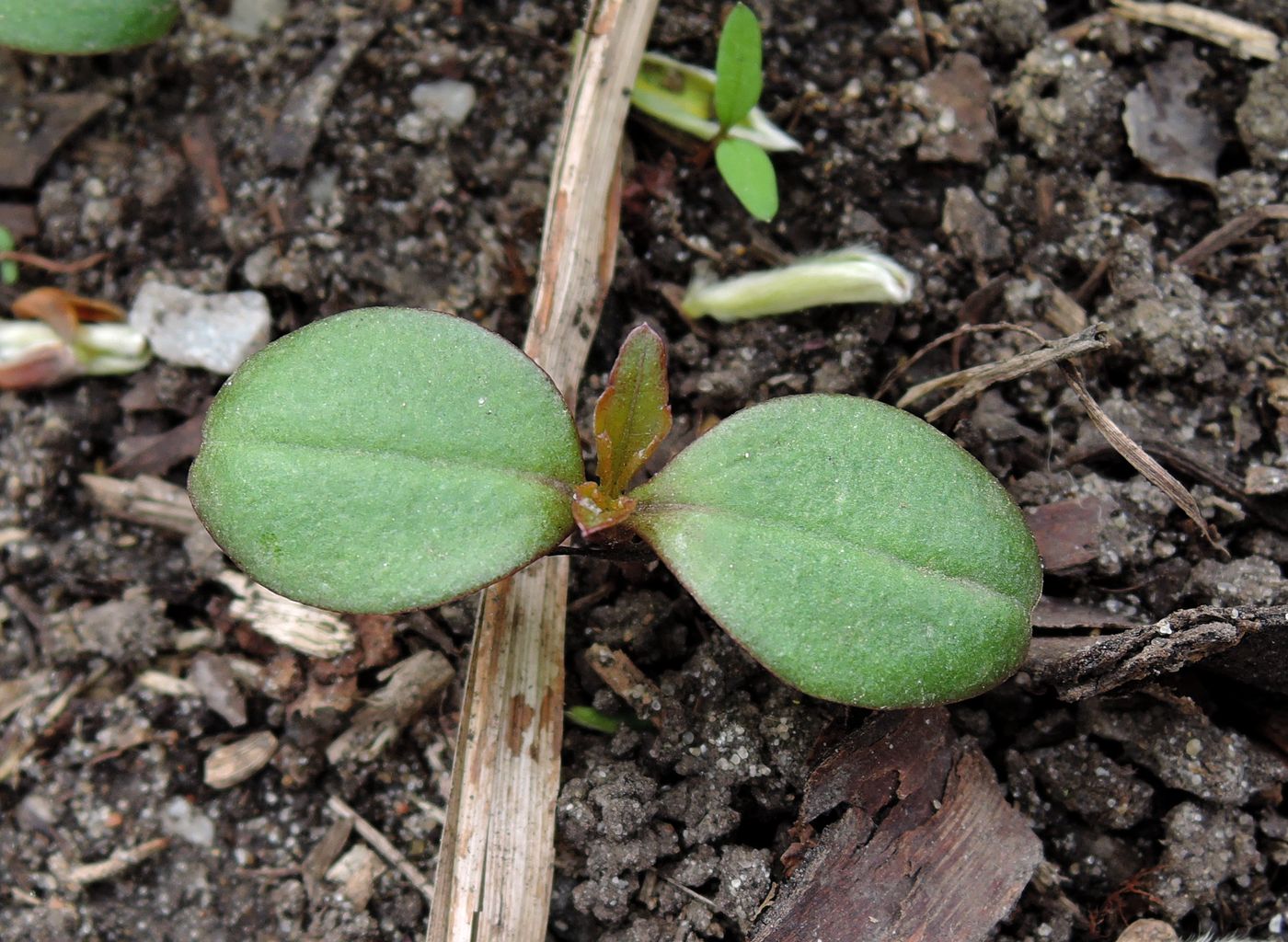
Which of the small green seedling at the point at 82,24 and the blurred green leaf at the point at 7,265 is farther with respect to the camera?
the blurred green leaf at the point at 7,265

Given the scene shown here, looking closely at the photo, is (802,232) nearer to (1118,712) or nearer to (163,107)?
(1118,712)

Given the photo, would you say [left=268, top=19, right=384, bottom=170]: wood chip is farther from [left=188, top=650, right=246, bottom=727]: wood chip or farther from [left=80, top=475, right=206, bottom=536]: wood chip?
[left=188, top=650, right=246, bottom=727]: wood chip

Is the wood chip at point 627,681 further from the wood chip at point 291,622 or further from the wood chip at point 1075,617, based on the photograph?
the wood chip at point 1075,617

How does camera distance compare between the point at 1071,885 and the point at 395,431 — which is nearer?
the point at 395,431

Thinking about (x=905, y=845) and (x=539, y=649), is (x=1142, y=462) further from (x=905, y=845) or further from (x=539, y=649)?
(x=539, y=649)

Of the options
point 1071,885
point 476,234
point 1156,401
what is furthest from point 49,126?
point 1071,885

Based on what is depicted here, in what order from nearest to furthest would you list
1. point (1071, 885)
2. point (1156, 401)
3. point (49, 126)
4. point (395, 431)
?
point (395, 431), point (1071, 885), point (1156, 401), point (49, 126)

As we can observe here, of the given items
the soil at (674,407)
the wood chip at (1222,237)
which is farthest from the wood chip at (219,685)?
the wood chip at (1222,237)
